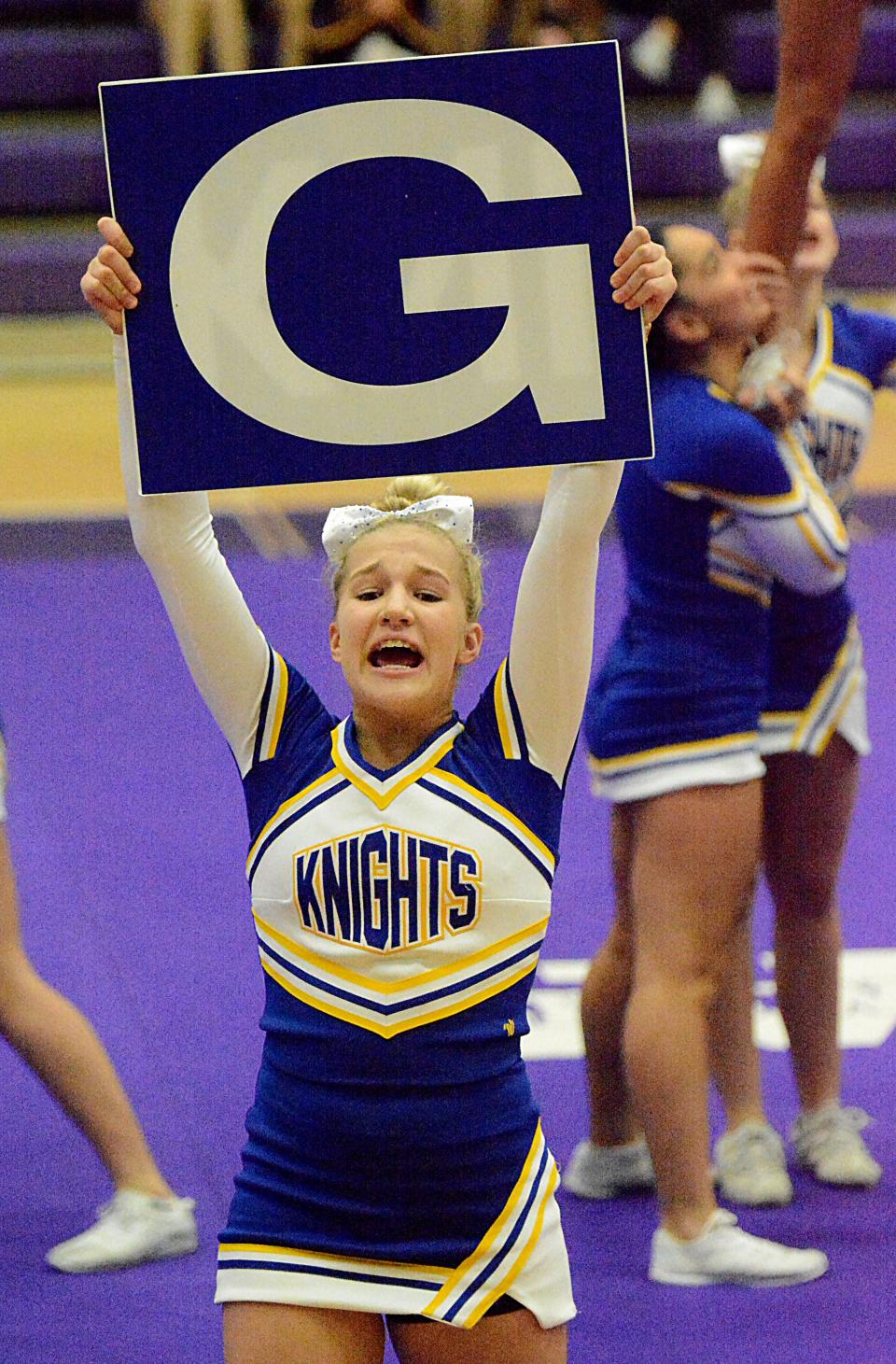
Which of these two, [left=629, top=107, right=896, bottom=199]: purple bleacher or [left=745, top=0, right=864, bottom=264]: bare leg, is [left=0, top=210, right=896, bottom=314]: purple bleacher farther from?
[left=745, top=0, right=864, bottom=264]: bare leg

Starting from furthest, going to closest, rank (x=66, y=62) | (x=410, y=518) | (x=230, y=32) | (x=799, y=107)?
(x=66, y=62)
(x=230, y=32)
(x=799, y=107)
(x=410, y=518)

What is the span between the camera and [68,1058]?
3336 millimetres

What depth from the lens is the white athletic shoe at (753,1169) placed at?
3539 millimetres

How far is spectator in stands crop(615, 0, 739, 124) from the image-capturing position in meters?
10.8

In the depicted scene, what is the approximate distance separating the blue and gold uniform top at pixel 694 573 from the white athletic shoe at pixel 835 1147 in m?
0.80

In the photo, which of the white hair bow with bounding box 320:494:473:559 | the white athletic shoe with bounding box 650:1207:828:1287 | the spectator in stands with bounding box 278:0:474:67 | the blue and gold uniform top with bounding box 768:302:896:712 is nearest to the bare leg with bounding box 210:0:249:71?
the spectator in stands with bounding box 278:0:474:67

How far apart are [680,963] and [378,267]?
4.80 ft

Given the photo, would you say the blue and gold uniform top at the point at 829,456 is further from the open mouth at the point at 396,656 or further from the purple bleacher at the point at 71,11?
the purple bleacher at the point at 71,11

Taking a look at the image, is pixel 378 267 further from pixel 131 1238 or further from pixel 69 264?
pixel 69 264

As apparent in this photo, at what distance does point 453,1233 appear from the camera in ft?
7.05

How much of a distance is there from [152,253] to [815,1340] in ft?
6.41

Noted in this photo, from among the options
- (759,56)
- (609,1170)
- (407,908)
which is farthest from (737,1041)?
(759,56)

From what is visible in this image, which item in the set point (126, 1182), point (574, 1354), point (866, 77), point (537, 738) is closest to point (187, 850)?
point (126, 1182)

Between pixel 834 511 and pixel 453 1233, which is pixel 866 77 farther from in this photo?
pixel 453 1233
